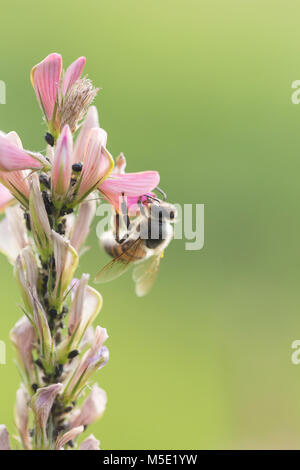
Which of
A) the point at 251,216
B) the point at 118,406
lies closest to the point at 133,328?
the point at 118,406

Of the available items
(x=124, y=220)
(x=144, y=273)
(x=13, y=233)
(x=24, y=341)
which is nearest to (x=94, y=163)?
(x=13, y=233)

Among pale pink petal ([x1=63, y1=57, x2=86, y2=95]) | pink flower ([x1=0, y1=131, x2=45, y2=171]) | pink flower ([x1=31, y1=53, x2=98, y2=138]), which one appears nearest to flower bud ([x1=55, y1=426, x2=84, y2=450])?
pink flower ([x1=0, y1=131, x2=45, y2=171])

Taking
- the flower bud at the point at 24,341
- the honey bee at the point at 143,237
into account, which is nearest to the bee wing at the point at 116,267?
the honey bee at the point at 143,237

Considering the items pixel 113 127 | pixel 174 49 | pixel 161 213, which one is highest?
pixel 174 49

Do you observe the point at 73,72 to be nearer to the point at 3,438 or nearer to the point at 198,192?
the point at 3,438
